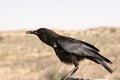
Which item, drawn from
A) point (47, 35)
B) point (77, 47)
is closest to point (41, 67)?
point (47, 35)

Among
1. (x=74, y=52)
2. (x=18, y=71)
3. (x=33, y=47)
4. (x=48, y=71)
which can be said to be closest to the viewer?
(x=74, y=52)

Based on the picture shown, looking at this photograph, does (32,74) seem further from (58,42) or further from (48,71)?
(58,42)

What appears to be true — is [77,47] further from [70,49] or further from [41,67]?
[41,67]

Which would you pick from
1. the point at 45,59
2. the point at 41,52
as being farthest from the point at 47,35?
the point at 41,52

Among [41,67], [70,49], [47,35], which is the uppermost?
[47,35]

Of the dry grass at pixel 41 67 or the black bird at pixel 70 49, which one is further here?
the dry grass at pixel 41 67

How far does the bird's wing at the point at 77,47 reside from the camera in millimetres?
9570

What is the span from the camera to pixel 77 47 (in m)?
9.70

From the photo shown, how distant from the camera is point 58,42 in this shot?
982 cm

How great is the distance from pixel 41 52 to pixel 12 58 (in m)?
5.27

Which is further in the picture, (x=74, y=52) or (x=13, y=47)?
(x=13, y=47)

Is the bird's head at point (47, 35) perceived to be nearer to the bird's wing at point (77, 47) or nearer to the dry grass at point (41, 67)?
the bird's wing at point (77, 47)

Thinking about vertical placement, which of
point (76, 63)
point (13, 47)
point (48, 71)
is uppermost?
point (76, 63)

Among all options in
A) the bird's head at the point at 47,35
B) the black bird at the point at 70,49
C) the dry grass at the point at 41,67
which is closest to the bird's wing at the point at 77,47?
the black bird at the point at 70,49
